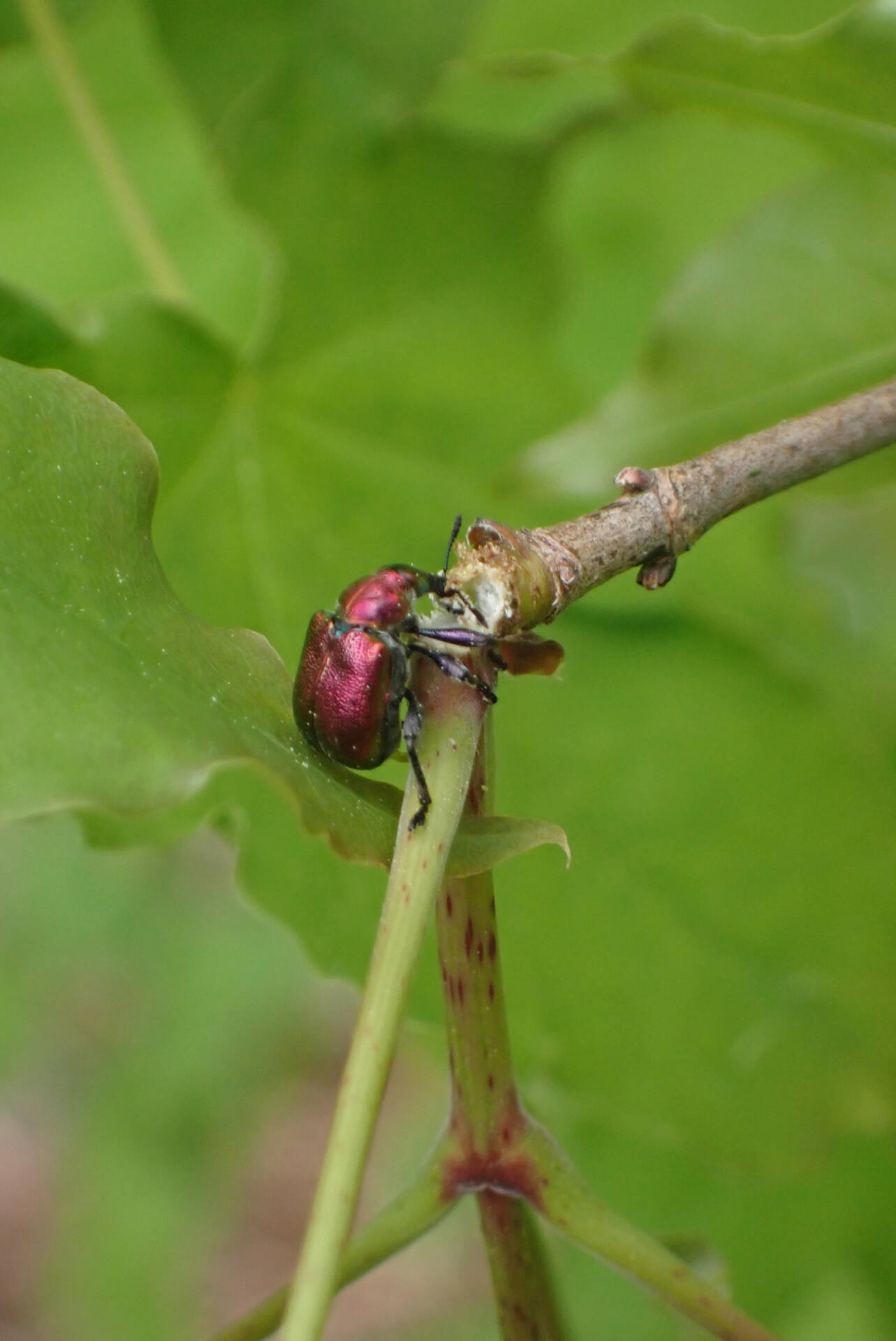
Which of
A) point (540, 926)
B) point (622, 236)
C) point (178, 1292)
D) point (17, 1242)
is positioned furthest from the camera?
point (17, 1242)

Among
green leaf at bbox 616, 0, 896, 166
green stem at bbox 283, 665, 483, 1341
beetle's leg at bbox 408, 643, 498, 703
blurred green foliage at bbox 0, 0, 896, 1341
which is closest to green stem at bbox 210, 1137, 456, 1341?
green stem at bbox 283, 665, 483, 1341

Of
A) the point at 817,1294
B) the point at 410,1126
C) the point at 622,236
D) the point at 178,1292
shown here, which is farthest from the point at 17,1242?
the point at 622,236

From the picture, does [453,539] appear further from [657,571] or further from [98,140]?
[98,140]

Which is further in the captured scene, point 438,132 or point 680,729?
point 438,132

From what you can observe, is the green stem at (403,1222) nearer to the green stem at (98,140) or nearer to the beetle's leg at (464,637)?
the beetle's leg at (464,637)

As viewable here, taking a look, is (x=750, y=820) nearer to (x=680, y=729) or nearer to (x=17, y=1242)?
(x=680, y=729)

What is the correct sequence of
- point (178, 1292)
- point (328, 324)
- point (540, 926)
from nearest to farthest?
point (540, 926), point (328, 324), point (178, 1292)
